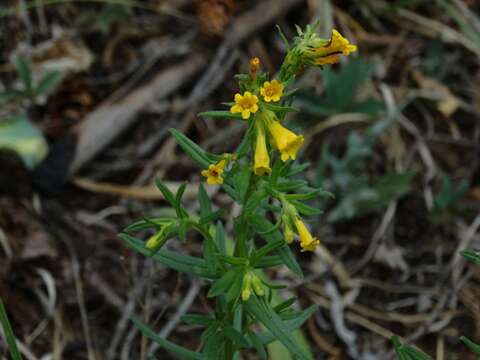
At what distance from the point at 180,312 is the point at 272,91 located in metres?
1.43

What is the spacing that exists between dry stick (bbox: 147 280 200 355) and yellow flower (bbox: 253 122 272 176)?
1.15 m

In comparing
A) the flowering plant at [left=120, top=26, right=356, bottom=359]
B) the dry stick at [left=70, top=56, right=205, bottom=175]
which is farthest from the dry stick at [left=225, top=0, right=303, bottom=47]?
the flowering plant at [left=120, top=26, right=356, bottom=359]

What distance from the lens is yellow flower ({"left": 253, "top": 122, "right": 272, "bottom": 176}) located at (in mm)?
1755

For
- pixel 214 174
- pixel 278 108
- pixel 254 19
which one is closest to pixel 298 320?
pixel 214 174

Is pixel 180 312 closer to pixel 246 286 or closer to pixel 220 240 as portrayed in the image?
pixel 220 240

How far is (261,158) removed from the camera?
5.77ft

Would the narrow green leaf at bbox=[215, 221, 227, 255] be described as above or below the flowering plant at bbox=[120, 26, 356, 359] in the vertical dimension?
below

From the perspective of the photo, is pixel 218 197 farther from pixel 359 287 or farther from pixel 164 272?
pixel 359 287

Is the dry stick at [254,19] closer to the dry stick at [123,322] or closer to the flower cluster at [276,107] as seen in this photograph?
the dry stick at [123,322]

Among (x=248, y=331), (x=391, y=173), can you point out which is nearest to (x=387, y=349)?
(x=391, y=173)

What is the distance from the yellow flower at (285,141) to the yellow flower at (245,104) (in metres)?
0.09

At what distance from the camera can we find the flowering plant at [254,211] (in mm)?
1772

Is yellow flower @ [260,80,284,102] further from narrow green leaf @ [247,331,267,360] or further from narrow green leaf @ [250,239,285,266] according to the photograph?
narrow green leaf @ [247,331,267,360]

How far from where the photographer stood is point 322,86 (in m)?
3.79
